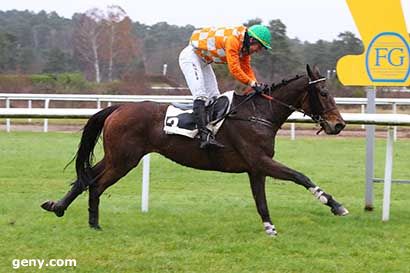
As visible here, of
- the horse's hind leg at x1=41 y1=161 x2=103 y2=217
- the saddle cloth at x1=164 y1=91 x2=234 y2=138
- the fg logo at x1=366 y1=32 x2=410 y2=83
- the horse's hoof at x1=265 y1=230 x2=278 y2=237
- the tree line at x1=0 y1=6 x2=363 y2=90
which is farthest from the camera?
the tree line at x1=0 y1=6 x2=363 y2=90

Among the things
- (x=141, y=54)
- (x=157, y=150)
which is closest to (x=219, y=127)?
(x=157, y=150)

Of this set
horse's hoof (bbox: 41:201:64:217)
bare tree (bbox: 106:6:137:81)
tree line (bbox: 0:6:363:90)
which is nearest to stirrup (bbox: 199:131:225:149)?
horse's hoof (bbox: 41:201:64:217)

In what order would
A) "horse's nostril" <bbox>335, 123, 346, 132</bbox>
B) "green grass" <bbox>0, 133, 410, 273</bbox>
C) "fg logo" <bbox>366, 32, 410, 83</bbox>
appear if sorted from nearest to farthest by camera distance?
"green grass" <bbox>0, 133, 410, 273</bbox> < "horse's nostril" <bbox>335, 123, 346, 132</bbox> < "fg logo" <bbox>366, 32, 410, 83</bbox>

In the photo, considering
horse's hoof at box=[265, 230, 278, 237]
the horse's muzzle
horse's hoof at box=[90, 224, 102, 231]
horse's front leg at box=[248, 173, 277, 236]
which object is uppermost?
the horse's muzzle

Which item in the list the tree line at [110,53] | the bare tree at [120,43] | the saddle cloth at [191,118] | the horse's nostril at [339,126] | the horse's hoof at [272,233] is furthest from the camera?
the bare tree at [120,43]

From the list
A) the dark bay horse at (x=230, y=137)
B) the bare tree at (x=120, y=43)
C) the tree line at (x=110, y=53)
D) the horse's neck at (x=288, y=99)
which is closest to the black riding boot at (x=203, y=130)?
the dark bay horse at (x=230, y=137)

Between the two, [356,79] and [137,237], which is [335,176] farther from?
[137,237]

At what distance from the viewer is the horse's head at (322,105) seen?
641 cm

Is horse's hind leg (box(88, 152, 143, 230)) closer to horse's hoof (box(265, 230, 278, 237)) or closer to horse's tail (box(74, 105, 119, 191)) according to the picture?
horse's tail (box(74, 105, 119, 191))

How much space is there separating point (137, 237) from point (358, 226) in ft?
7.16

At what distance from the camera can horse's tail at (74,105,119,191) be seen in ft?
22.1

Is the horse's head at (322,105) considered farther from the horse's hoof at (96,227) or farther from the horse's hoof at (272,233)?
the horse's hoof at (96,227)

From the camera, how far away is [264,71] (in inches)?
1103

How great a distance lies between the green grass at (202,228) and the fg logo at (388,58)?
1.52 metres
